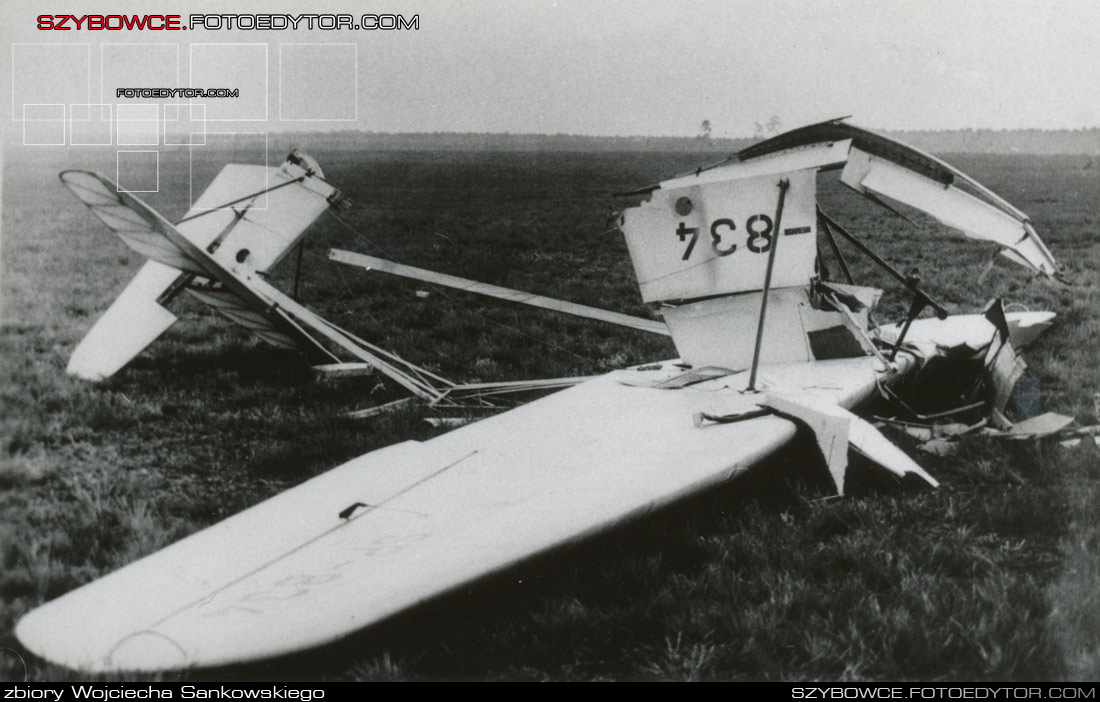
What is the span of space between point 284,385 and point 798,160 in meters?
4.41

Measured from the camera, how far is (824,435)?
4.26m

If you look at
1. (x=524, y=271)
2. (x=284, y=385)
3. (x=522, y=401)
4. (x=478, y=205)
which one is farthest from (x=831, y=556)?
(x=478, y=205)

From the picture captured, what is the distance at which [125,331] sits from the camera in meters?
6.91

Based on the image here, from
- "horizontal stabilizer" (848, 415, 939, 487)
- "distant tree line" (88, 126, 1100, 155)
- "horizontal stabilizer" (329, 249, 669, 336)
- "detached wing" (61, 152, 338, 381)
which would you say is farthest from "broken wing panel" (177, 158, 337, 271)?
"distant tree line" (88, 126, 1100, 155)

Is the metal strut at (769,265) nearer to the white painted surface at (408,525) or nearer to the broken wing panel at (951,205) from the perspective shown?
the white painted surface at (408,525)

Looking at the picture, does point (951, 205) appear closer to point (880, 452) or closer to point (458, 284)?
point (880, 452)

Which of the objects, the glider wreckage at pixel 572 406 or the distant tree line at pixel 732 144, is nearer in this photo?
the glider wreckage at pixel 572 406

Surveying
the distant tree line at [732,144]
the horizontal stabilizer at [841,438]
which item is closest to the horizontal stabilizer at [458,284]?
the horizontal stabilizer at [841,438]

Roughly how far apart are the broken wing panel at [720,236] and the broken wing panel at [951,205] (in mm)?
324

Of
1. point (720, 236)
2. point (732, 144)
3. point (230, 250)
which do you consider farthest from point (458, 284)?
point (732, 144)

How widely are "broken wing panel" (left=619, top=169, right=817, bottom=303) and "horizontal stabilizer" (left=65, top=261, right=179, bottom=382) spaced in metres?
3.89

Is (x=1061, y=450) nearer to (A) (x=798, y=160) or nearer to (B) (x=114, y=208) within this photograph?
(A) (x=798, y=160)

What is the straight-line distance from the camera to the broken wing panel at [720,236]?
527 cm

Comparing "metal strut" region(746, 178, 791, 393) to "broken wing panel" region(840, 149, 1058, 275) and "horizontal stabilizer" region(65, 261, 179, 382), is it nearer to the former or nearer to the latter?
"broken wing panel" region(840, 149, 1058, 275)
